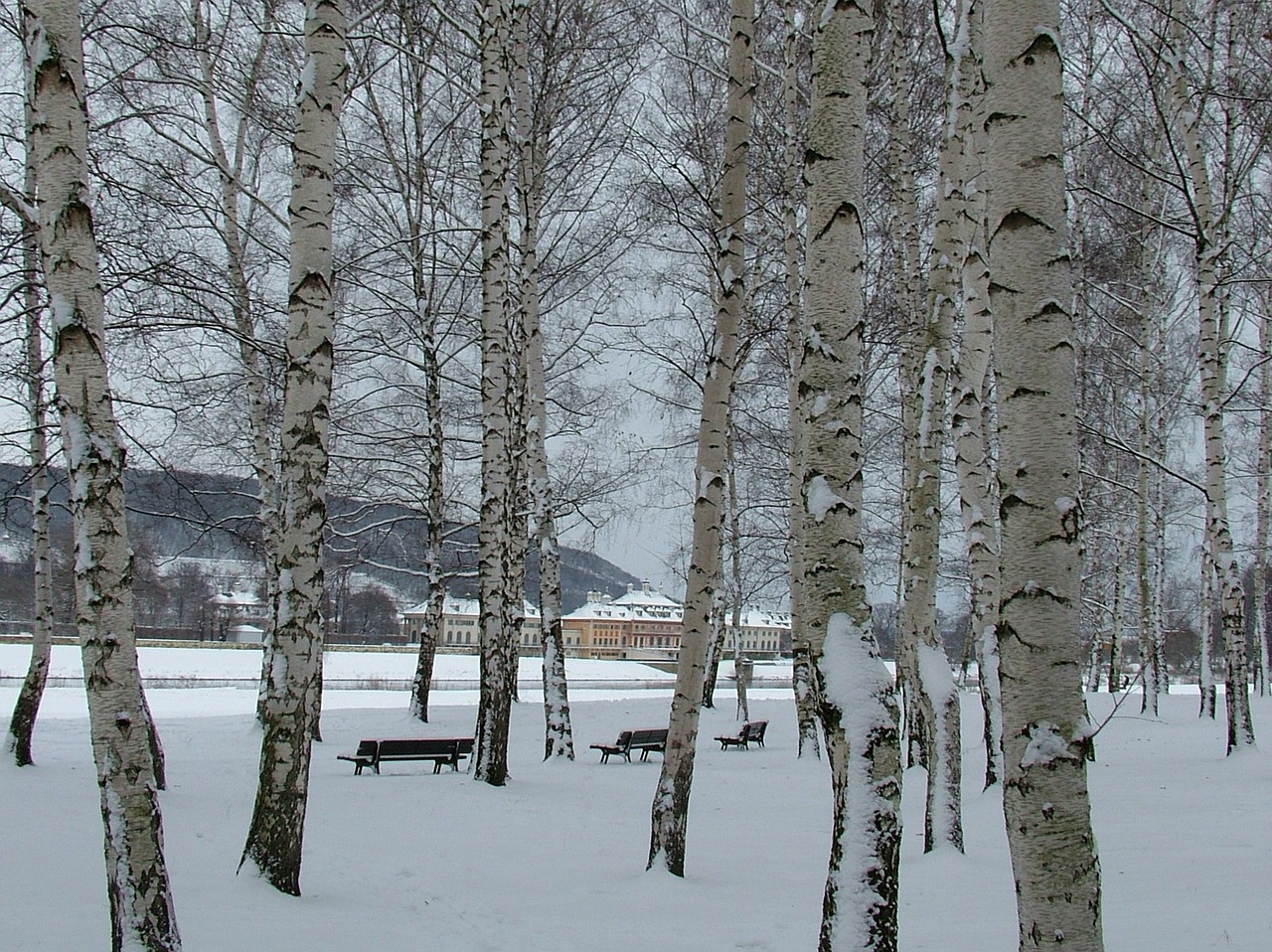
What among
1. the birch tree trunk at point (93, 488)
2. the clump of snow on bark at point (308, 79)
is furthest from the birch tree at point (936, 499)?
the birch tree trunk at point (93, 488)

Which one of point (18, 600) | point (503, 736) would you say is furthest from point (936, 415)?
point (18, 600)

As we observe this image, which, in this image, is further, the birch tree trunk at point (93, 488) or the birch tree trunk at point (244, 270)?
the birch tree trunk at point (244, 270)

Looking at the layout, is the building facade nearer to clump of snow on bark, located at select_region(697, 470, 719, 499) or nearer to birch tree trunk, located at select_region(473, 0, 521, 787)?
birch tree trunk, located at select_region(473, 0, 521, 787)

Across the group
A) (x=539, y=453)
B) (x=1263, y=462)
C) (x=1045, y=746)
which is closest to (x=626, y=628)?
(x=1263, y=462)

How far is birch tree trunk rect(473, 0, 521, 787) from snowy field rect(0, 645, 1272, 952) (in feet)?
2.80

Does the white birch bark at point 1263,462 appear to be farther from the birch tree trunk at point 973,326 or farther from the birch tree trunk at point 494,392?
the birch tree trunk at point 494,392

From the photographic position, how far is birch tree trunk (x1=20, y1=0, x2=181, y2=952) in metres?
3.50

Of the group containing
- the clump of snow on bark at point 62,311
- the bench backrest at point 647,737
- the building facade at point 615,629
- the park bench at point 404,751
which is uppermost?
the clump of snow on bark at point 62,311

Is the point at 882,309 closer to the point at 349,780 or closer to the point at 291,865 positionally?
the point at 349,780

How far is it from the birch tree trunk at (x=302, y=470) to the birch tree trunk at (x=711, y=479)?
233cm

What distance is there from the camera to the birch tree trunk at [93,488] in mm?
3504

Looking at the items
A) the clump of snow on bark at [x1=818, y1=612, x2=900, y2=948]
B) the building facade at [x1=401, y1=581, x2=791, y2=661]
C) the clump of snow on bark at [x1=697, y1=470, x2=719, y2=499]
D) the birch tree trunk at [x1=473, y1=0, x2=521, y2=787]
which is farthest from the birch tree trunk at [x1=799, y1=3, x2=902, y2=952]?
the building facade at [x1=401, y1=581, x2=791, y2=661]

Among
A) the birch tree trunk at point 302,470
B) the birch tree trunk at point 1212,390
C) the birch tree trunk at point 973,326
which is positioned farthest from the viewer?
the birch tree trunk at point 1212,390

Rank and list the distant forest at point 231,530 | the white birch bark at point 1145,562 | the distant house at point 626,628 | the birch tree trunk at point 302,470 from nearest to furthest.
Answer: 1. the birch tree trunk at point 302,470
2. the distant forest at point 231,530
3. the white birch bark at point 1145,562
4. the distant house at point 626,628
